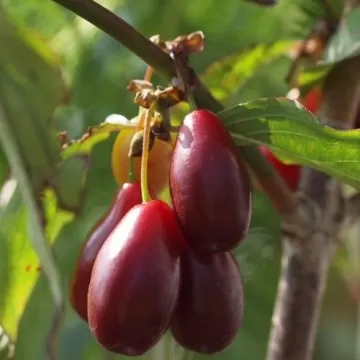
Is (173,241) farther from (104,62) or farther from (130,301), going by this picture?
(104,62)

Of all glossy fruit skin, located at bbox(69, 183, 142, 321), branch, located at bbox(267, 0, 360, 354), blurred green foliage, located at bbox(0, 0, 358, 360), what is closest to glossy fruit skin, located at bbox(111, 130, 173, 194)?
glossy fruit skin, located at bbox(69, 183, 142, 321)

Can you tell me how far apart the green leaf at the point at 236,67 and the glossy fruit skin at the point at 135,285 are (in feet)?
1.06

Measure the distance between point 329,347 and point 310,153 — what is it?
3.13 ft

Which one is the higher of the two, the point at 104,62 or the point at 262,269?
the point at 104,62

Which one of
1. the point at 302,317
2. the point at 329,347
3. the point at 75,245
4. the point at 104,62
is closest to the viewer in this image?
the point at 302,317

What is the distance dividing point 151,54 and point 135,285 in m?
0.12

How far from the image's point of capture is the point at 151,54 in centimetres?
45

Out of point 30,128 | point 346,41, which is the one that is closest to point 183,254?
point 30,128

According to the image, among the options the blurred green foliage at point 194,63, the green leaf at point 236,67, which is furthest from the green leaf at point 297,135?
the blurred green foliage at point 194,63

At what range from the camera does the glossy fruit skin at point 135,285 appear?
0.42 meters

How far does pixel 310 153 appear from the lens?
0.46 meters

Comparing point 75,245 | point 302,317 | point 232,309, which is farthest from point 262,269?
point 232,309

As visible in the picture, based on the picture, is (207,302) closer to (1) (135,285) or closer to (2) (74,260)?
(1) (135,285)

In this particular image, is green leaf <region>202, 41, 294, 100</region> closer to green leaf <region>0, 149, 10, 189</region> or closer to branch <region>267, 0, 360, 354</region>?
branch <region>267, 0, 360, 354</region>
